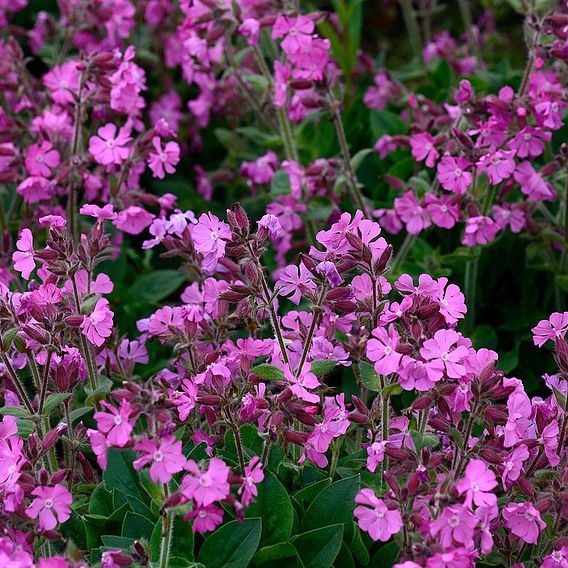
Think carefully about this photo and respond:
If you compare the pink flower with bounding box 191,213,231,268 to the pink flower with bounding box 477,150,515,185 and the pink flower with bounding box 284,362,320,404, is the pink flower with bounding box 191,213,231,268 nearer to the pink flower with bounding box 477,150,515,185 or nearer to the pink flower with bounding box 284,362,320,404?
the pink flower with bounding box 284,362,320,404

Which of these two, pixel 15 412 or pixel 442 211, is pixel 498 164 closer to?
pixel 442 211

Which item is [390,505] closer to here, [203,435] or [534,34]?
[203,435]

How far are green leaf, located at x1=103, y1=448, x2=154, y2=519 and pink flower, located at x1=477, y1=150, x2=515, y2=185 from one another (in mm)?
1193

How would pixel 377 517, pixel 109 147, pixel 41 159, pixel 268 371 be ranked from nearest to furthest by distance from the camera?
pixel 377 517 → pixel 268 371 → pixel 109 147 → pixel 41 159

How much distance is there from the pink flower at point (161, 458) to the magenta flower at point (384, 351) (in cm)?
40

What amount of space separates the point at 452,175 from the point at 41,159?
3.97 ft

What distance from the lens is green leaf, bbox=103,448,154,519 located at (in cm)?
194

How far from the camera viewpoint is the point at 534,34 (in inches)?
106

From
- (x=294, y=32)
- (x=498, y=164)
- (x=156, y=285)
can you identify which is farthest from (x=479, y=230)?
(x=156, y=285)

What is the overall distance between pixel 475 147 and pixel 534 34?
0.52 metres

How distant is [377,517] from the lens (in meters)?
1.65

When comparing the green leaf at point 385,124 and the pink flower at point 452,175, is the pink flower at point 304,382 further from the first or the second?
the green leaf at point 385,124

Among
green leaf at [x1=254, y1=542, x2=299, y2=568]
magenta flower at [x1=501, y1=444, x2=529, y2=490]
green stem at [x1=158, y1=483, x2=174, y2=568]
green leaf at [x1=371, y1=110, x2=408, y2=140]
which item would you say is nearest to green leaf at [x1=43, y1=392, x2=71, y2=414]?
green stem at [x1=158, y1=483, x2=174, y2=568]

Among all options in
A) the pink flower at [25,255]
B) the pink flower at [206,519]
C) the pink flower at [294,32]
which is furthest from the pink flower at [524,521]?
the pink flower at [294,32]
